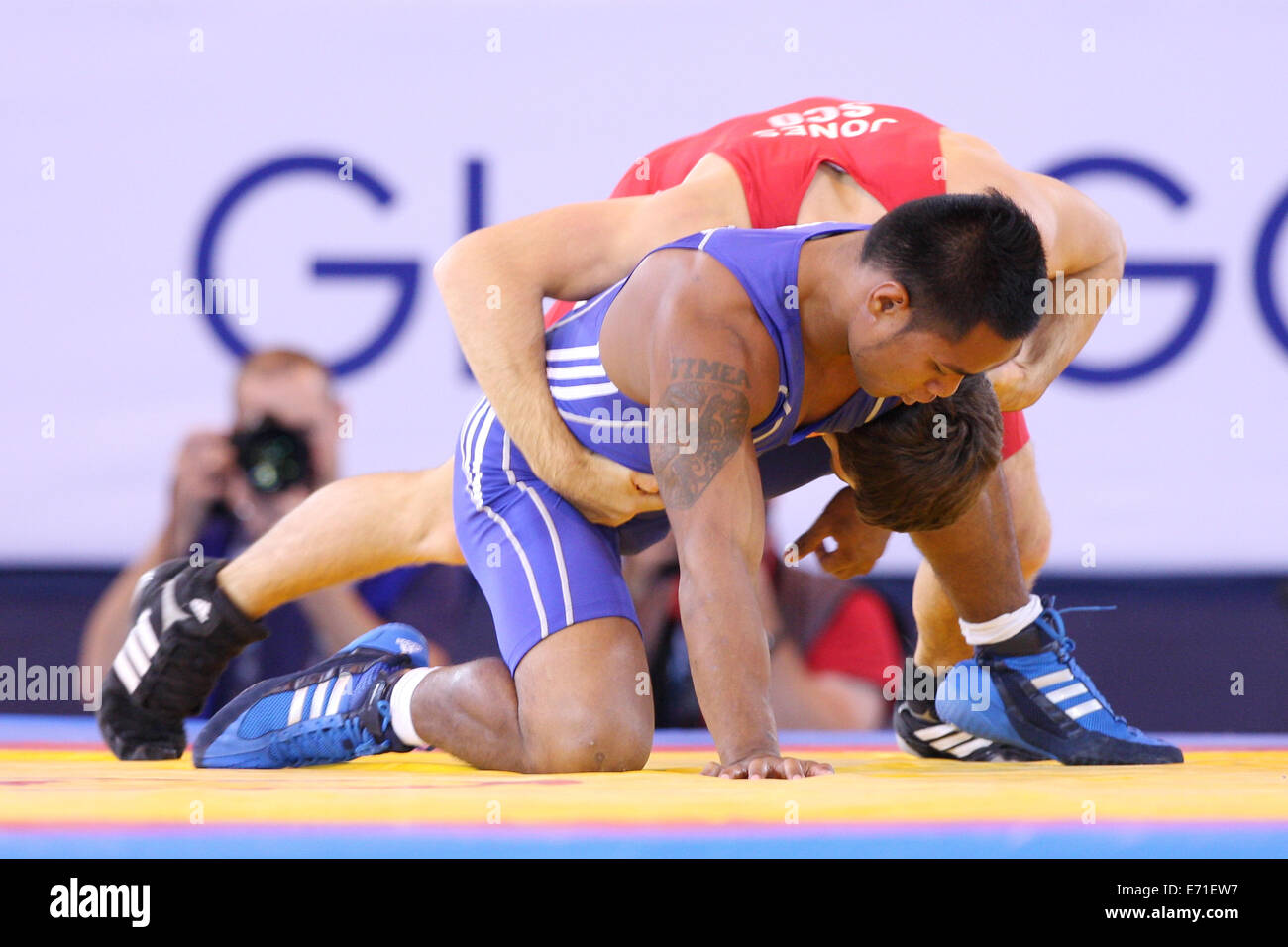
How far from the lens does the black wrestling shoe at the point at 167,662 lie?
196 centimetres

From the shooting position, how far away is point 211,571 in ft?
6.59

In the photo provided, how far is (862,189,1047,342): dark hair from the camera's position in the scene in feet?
4.49

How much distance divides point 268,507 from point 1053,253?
1.81 metres

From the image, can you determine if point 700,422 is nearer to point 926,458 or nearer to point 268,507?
point 926,458

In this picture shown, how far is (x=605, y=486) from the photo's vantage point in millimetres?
1735

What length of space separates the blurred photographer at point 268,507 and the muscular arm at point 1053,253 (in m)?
1.47

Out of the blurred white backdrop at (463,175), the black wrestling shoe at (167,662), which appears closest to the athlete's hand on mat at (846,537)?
the black wrestling shoe at (167,662)

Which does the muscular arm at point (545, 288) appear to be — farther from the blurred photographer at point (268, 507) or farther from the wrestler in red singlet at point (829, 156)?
the blurred photographer at point (268, 507)

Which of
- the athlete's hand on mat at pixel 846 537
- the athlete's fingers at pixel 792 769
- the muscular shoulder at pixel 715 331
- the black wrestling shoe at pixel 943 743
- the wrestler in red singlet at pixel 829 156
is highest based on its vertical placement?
the wrestler in red singlet at pixel 829 156

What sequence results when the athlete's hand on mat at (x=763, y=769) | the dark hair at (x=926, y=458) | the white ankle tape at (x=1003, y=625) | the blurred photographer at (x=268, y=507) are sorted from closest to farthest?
the athlete's hand on mat at (x=763, y=769) → the dark hair at (x=926, y=458) → the white ankle tape at (x=1003, y=625) → the blurred photographer at (x=268, y=507)
